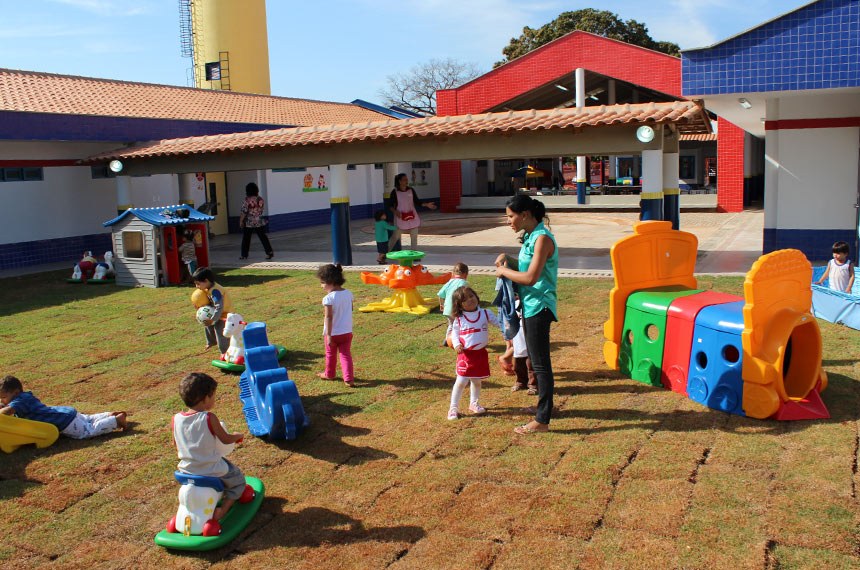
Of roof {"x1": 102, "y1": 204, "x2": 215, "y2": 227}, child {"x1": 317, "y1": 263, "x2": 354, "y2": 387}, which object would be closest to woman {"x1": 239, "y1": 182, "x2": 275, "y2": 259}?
roof {"x1": 102, "y1": 204, "x2": 215, "y2": 227}

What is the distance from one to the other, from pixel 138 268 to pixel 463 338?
980cm

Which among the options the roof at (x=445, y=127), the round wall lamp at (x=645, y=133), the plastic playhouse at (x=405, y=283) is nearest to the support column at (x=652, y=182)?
the round wall lamp at (x=645, y=133)

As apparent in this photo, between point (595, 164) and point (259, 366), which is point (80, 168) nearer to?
point (259, 366)

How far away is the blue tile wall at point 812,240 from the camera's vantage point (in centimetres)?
1320

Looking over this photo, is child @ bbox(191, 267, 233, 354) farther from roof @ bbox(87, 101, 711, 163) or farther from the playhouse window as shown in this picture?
roof @ bbox(87, 101, 711, 163)

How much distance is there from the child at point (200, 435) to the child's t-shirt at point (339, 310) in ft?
7.77

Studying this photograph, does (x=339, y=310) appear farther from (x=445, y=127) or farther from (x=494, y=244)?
(x=494, y=244)

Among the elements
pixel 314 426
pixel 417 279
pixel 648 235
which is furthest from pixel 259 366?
pixel 417 279

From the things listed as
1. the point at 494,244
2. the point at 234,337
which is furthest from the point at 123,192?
the point at 234,337

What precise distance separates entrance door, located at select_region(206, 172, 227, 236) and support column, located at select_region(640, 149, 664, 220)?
14179 millimetres

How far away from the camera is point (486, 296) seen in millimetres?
11336

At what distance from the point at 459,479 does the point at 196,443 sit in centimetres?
165

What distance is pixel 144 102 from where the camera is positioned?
830 inches

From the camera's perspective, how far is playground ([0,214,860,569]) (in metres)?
4.13
